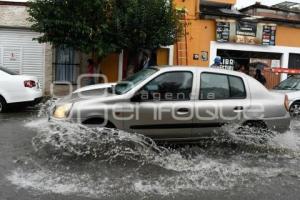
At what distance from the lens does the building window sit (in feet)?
55.9

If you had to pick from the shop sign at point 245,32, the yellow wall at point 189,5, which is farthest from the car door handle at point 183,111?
the shop sign at point 245,32

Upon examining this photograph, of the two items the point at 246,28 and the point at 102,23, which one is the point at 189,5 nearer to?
the point at 246,28

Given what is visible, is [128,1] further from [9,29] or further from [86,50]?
[9,29]

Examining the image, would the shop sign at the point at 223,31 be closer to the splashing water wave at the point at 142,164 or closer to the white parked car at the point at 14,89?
the white parked car at the point at 14,89

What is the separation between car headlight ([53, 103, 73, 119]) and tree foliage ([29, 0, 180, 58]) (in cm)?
710

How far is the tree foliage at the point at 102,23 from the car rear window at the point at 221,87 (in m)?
6.98

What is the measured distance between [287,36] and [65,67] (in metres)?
9.47

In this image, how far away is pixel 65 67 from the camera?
676 inches

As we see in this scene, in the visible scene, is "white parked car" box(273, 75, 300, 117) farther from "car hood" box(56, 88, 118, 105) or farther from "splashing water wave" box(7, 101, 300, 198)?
"car hood" box(56, 88, 118, 105)

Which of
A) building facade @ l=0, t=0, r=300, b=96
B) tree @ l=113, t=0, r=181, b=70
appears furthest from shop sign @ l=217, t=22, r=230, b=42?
tree @ l=113, t=0, r=181, b=70

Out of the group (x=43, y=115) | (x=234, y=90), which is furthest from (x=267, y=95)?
(x=43, y=115)

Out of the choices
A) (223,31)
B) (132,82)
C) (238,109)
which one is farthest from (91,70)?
(238,109)

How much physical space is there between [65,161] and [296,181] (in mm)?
3484

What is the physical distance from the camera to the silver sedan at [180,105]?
7227 mm
